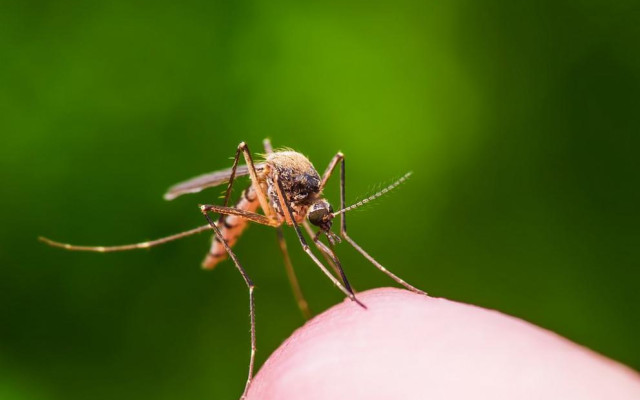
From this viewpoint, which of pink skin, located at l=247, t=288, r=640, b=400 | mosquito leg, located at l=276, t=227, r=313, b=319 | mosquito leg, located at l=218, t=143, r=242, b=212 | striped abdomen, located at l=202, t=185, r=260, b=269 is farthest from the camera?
mosquito leg, located at l=276, t=227, r=313, b=319

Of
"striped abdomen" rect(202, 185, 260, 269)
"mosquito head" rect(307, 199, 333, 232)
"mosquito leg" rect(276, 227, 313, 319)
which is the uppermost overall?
"mosquito head" rect(307, 199, 333, 232)

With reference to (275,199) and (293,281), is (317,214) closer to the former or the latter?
(275,199)

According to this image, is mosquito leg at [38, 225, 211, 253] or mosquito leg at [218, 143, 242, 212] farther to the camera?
mosquito leg at [38, 225, 211, 253]

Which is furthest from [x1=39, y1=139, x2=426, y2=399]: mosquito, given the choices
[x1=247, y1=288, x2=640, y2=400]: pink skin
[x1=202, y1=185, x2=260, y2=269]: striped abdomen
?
[x1=247, y1=288, x2=640, y2=400]: pink skin

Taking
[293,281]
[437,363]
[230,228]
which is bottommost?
[293,281]

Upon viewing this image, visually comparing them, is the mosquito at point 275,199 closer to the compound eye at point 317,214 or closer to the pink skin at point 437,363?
the compound eye at point 317,214

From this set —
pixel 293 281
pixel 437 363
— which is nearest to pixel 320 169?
pixel 293 281

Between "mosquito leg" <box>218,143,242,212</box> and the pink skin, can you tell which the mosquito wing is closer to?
"mosquito leg" <box>218,143,242,212</box>
